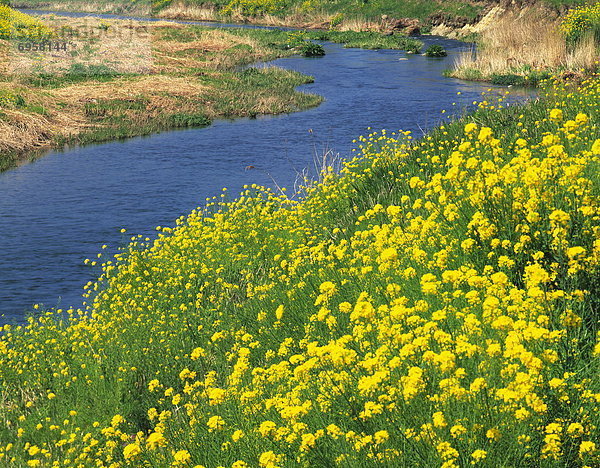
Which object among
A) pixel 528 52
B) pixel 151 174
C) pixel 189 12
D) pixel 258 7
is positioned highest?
pixel 258 7

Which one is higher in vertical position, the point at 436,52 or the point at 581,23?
the point at 581,23

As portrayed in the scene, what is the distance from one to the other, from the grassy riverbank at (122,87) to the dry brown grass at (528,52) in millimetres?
7863

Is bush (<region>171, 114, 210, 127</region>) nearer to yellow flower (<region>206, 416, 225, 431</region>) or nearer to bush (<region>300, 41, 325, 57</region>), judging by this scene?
bush (<region>300, 41, 325, 57</region>)

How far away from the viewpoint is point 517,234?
600 centimetres

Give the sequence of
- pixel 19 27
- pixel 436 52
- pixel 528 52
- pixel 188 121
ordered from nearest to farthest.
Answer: pixel 188 121
pixel 528 52
pixel 19 27
pixel 436 52

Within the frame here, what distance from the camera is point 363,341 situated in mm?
4746

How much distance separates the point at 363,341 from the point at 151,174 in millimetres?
16414

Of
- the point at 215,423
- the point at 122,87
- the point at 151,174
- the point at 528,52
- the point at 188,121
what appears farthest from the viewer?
the point at 122,87

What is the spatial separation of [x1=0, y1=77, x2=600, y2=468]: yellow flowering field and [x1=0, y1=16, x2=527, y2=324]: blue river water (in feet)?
11.8

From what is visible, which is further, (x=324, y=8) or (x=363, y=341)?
(x=324, y=8)

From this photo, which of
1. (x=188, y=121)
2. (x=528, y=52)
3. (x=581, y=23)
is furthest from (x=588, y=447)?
(x=528, y=52)

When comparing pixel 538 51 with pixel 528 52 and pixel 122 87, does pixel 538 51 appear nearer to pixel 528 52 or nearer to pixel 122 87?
pixel 528 52

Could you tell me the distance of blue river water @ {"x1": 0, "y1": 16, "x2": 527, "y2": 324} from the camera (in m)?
14.2

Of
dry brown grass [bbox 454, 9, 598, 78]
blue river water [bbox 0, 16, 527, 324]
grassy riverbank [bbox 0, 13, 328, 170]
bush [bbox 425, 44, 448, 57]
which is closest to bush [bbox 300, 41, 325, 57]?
grassy riverbank [bbox 0, 13, 328, 170]
